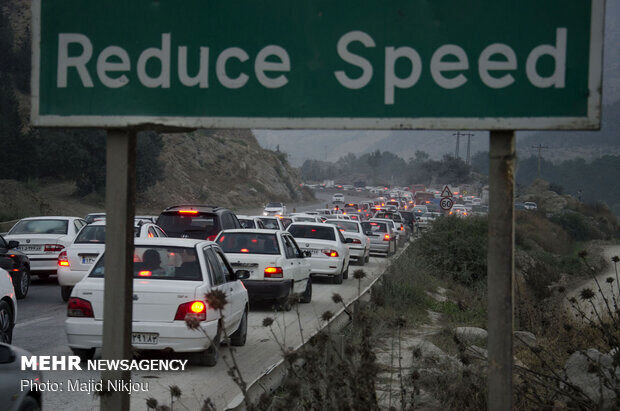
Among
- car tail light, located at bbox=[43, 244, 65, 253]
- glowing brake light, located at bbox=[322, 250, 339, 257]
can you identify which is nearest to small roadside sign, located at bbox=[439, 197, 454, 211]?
glowing brake light, located at bbox=[322, 250, 339, 257]

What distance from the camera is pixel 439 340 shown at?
1189 cm

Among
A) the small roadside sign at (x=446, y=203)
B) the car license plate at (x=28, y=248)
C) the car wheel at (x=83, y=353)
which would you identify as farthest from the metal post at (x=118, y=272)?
the small roadside sign at (x=446, y=203)

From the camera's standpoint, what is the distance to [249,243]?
51.2ft

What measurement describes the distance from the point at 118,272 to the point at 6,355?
1.67 meters

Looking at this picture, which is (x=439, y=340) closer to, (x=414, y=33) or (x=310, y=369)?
(x=310, y=369)

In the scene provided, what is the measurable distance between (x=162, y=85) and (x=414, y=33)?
1363 millimetres

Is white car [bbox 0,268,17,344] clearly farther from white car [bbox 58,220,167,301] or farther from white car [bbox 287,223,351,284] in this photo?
white car [bbox 287,223,351,284]

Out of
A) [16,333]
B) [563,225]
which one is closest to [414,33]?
[16,333]

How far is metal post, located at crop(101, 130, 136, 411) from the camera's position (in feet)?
13.0

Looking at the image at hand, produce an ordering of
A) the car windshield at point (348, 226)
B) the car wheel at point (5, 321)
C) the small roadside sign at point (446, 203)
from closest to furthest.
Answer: the car wheel at point (5, 321)
the car windshield at point (348, 226)
the small roadside sign at point (446, 203)

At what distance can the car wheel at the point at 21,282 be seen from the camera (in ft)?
50.7

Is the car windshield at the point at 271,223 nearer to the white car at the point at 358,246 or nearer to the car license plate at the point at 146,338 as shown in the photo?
the white car at the point at 358,246

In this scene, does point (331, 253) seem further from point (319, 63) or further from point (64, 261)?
point (319, 63)

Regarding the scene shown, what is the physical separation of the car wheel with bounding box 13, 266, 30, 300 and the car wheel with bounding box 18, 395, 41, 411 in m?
10.8
